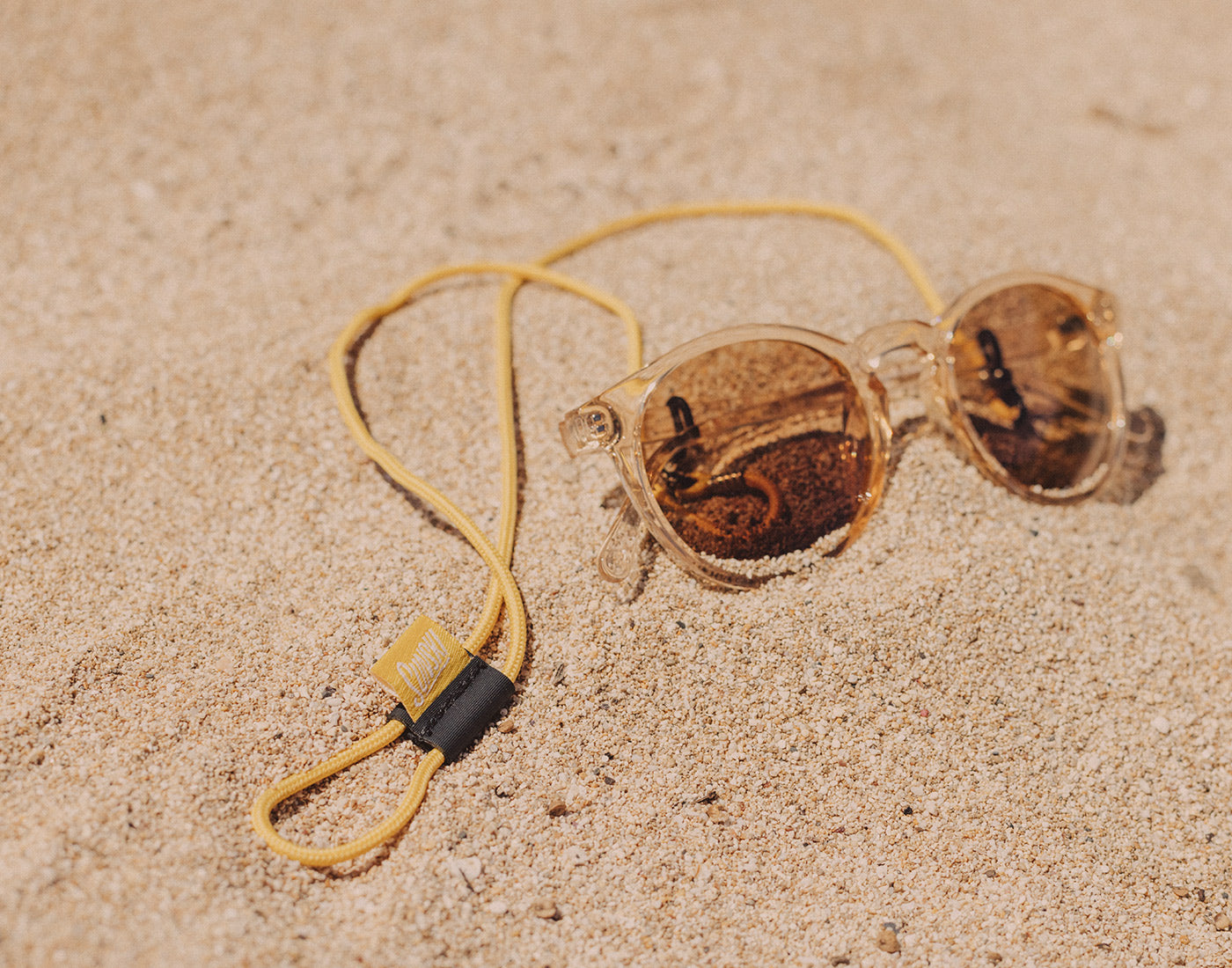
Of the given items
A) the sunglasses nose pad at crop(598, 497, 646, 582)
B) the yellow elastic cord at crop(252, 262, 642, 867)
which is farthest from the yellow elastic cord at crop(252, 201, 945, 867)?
the sunglasses nose pad at crop(598, 497, 646, 582)

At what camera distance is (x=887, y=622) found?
1.32 m

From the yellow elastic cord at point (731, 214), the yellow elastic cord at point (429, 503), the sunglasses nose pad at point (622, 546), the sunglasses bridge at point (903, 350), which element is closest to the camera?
the yellow elastic cord at point (429, 503)

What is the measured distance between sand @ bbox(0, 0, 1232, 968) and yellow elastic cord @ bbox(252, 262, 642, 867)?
0.13ft

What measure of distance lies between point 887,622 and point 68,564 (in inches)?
50.4

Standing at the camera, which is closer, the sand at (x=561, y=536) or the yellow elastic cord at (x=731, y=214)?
the sand at (x=561, y=536)

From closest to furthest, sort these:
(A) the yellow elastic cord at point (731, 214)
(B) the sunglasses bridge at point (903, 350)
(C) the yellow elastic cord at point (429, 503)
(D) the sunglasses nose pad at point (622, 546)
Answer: (C) the yellow elastic cord at point (429, 503) → (D) the sunglasses nose pad at point (622, 546) → (B) the sunglasses bridge at point (903, 350) → (A) the yellow elastic cord at point (731, 214)

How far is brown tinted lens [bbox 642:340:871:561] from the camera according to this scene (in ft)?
4.47

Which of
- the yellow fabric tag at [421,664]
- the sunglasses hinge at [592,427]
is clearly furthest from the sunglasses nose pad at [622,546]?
the yellow fabric tag at [421,664]

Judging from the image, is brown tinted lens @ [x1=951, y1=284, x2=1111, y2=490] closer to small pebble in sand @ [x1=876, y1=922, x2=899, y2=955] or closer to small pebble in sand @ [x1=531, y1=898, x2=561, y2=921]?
small pebble in sand @ [x1=876, y1=922, x2=899, y2=955]

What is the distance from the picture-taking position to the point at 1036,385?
164 centimetres

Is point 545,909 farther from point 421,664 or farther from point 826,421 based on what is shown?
point 826,421

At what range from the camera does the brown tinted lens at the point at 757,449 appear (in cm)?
136

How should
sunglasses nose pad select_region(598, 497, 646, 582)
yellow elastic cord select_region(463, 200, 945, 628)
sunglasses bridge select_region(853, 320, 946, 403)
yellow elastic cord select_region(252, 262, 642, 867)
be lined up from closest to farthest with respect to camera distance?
1. yellow elastic cord select_region(252, 262, 642, 867)
2. sunglasses nose pad select_region(598, 497, 646, 582)
3. sunglasses bridge select_region(853, 320, 946, 403)
4. yellow elastic cord select_region(463, 200, 945, 628)

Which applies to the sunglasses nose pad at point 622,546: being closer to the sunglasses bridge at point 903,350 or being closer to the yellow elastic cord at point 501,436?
the yellow elastic cord at point 501,436
